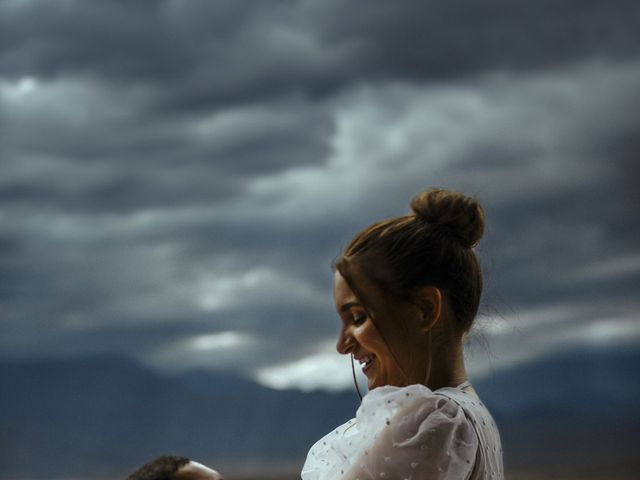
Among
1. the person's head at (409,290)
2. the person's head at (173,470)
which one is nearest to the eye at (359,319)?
the person's head at (409,290)

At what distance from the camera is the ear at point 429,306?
3.81 feet

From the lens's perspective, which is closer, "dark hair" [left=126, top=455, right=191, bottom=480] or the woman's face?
"dark hair" [left=126, top=455, right=191, bottom=480]

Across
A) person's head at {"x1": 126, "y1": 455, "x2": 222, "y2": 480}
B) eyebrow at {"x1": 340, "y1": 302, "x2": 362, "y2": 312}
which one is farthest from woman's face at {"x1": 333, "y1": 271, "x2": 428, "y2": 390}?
person's head at {"x1": 126, "y1": 455, "x2": 222, "y2": 480}

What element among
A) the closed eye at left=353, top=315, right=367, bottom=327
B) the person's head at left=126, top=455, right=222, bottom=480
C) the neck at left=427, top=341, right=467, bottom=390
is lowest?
the person's head at left=126, top=455, right=222, bottom=480

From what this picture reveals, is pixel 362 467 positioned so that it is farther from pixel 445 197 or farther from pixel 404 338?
pixel 445 197

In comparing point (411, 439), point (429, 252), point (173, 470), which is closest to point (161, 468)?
point (173, 470)

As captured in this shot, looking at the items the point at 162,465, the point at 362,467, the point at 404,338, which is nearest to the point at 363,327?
the point at 404,338

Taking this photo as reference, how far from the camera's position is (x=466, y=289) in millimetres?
1201

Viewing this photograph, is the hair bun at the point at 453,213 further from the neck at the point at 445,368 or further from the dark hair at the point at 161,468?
the dark hair at the point at 161,468

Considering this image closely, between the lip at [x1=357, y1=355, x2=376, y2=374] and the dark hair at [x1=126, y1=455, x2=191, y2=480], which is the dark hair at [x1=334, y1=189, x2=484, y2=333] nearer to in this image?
the lip at [x1=357, y1=355, x2=376, y2=374]

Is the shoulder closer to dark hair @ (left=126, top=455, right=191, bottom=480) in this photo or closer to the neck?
the neck

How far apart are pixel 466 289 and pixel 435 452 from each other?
213 mm

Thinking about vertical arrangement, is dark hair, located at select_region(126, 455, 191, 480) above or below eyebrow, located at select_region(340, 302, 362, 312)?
below

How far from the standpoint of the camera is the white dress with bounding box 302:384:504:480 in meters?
1.08
